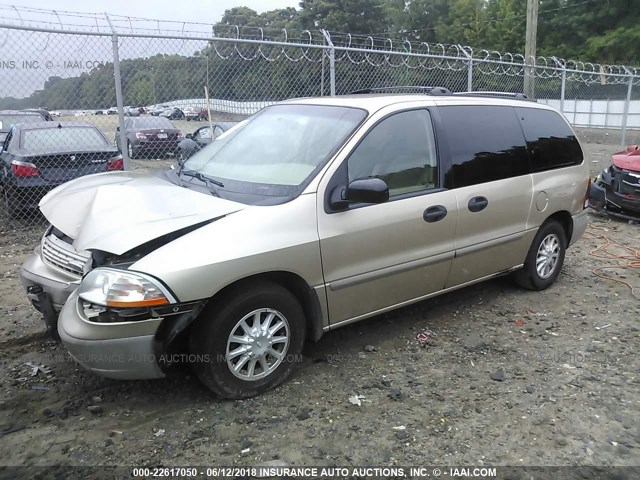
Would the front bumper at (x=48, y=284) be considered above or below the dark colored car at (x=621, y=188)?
above

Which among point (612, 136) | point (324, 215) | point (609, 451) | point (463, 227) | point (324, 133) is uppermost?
point (324, 133)

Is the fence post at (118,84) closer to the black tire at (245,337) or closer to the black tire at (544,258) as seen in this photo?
the black tire at (245,337)

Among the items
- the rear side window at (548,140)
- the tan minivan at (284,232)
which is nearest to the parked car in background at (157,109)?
the tan minivan at (284,232)

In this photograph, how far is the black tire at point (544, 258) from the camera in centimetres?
507

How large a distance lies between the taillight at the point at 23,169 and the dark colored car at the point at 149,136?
1.23m

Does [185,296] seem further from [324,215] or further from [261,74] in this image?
[261,74]

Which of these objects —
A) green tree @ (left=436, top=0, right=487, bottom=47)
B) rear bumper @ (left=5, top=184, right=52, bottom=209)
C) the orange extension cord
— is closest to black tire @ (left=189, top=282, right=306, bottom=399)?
the orange extension cord

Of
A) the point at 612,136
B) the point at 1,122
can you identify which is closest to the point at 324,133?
the point at 1,122

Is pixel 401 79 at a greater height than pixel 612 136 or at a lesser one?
greater

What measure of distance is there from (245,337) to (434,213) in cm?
166

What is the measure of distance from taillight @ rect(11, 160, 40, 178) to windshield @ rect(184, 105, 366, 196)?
404cm

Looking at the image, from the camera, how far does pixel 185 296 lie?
2.89 m

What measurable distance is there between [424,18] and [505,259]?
53155 mm

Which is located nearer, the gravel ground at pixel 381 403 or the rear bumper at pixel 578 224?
the gravel ground at pixel 381 403
